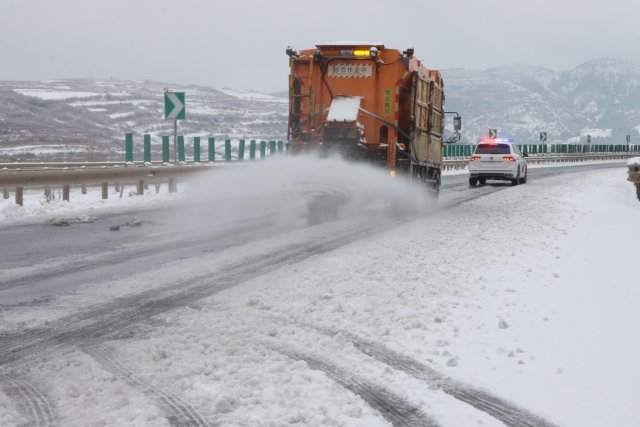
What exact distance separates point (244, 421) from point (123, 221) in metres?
9.41

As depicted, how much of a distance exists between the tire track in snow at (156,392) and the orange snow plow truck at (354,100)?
908cm

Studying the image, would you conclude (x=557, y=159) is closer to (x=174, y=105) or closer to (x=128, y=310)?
(x=174, y=105)

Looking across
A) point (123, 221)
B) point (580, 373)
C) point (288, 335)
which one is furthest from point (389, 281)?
point (123, 221)

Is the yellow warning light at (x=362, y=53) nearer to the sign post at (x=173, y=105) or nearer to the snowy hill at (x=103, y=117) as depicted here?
the sign post at (x=173, y=105)

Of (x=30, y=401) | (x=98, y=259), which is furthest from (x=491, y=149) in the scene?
(x=30, y=401)

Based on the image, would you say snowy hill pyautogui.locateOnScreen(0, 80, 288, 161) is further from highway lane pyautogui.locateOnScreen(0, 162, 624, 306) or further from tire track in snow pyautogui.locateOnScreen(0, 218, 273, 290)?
tire track in snow pyautogui.locateOnScreen(0, 218, 273, 290)

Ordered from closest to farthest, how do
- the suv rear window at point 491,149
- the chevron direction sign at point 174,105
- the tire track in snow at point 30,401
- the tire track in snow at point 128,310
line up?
the tire track in snow at point 30,401
the tire track in snow at point 128,310
the chevron direction sign at point 174,105
the suv rear window at point 491,149

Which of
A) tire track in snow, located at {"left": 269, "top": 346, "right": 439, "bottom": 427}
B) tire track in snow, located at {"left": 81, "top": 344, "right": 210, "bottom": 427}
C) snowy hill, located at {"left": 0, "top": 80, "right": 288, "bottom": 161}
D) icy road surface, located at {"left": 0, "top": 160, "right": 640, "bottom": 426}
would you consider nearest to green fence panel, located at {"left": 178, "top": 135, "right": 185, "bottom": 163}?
icy road surface, located at {"left": 0, "top": 160, "right": 640, "bottom": 426}

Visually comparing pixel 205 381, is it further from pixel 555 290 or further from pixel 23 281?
pixel 555 290

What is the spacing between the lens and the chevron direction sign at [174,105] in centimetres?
1875

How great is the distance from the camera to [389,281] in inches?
259

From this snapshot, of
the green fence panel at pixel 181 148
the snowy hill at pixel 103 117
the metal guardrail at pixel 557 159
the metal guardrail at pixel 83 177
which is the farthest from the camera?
the snowy hill at pixel 103 117

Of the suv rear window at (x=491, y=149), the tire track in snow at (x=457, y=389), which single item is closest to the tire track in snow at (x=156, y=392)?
the tire track in snow at (x=457, y=389)

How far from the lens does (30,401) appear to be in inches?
134
